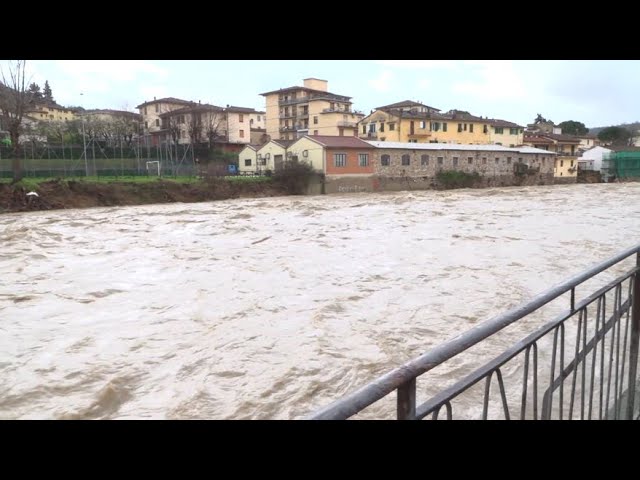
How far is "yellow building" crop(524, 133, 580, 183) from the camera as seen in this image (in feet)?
179

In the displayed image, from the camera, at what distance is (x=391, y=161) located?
1660 inches

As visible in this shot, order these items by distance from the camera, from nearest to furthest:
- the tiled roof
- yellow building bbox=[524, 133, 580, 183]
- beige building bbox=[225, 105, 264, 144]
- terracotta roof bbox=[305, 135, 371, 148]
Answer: terracotta roof bbox=[305, 135, 371, 148] → the tiled roof → yellow building bbox=[524, 133, 580, 183] → beige building bbox=[225, 105, 264, 144]

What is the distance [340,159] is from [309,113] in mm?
27049

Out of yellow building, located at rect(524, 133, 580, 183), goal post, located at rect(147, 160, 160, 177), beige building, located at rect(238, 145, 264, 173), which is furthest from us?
yellow building, located at rect(524, 133, 580, 183)

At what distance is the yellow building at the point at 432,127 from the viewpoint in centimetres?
5572

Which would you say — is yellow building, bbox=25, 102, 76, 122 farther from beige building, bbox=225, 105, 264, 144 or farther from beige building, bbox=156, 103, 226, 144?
beige building, bbox=225, 105, 264, 144

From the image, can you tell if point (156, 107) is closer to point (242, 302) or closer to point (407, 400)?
point (242, 302)

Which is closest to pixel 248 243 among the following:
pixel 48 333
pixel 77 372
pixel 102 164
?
pixel 48 333

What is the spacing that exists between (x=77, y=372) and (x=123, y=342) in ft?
3.43

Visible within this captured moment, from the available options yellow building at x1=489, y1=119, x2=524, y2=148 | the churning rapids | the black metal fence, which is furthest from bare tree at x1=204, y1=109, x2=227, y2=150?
the churning rapids

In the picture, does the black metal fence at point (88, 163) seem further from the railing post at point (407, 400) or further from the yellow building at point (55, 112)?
the railing post at point (407, 400)

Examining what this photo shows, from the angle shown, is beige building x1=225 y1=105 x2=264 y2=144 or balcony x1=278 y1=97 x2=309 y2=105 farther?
balcony x1=278 y1=97 x2=309 y2=105

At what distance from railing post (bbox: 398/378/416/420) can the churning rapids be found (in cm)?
419
